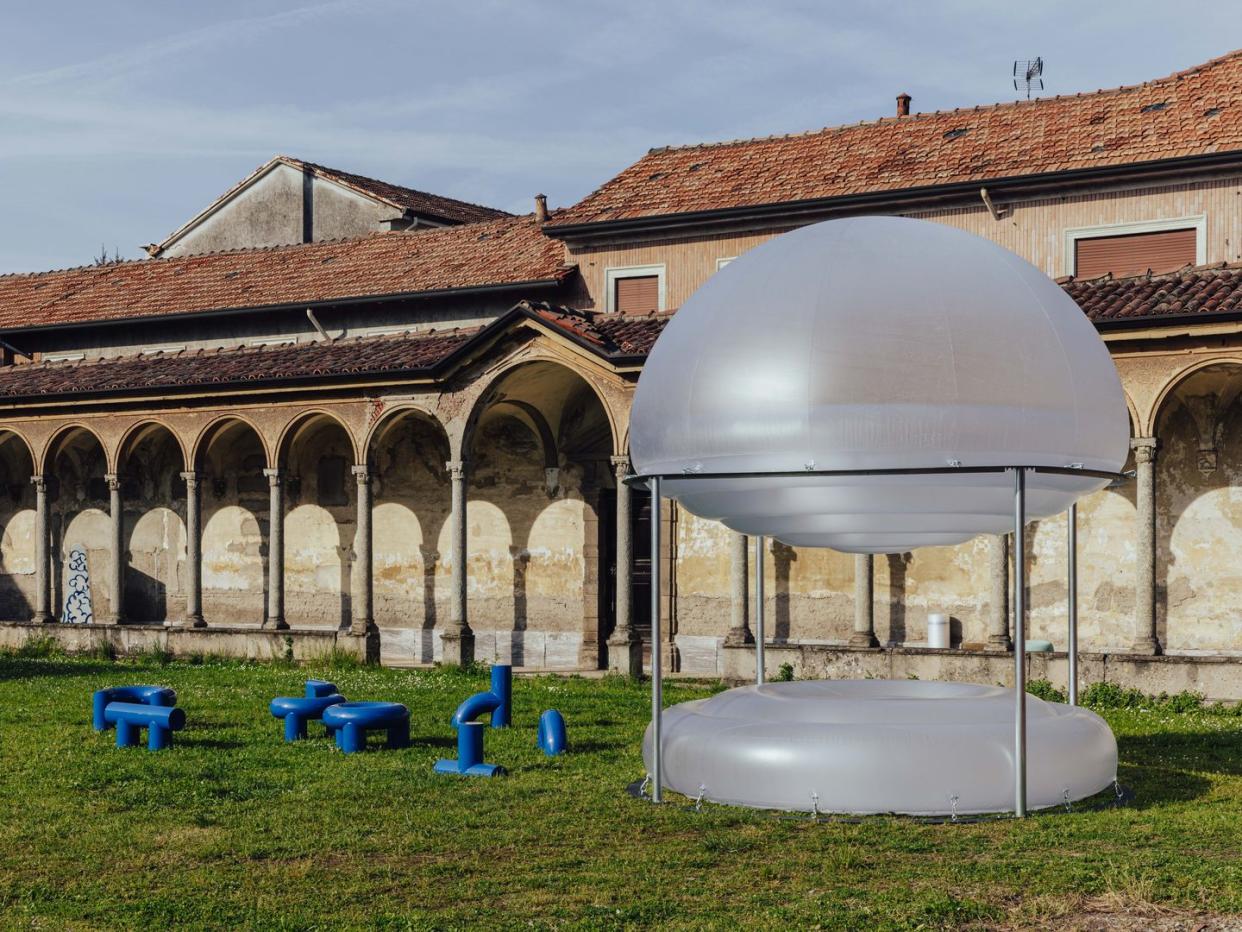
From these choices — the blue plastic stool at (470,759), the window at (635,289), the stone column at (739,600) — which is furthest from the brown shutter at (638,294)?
the blue plastic stool at (470,759)

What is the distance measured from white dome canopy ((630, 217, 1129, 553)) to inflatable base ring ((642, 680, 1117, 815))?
1.43 metres

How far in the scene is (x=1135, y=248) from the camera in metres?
23.3

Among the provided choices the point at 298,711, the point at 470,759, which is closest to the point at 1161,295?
the point at 470,759

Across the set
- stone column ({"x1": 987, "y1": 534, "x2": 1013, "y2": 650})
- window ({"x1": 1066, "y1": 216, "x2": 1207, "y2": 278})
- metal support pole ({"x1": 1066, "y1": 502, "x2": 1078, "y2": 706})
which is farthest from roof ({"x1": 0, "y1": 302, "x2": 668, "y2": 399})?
metal support pole ({"x1": 1066, "y1": 502, "x2": 1078, "y2": 706})

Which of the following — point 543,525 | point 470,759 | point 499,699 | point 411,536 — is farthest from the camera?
point 411,536

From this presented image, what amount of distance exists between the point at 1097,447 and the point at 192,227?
3143 cm

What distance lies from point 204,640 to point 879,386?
58.2 ft

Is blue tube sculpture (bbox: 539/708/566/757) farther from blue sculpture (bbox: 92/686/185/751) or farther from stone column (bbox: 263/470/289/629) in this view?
stone column (bbox: 263/470/289/629)

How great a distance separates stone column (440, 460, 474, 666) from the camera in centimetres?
2412

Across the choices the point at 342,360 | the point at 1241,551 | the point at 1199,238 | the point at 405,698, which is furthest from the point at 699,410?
the point at 342,360

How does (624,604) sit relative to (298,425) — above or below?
below

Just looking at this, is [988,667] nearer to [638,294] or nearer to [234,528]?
[638,294]

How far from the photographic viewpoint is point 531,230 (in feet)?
97.5

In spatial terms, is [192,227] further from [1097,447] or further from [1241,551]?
[1097,447]
